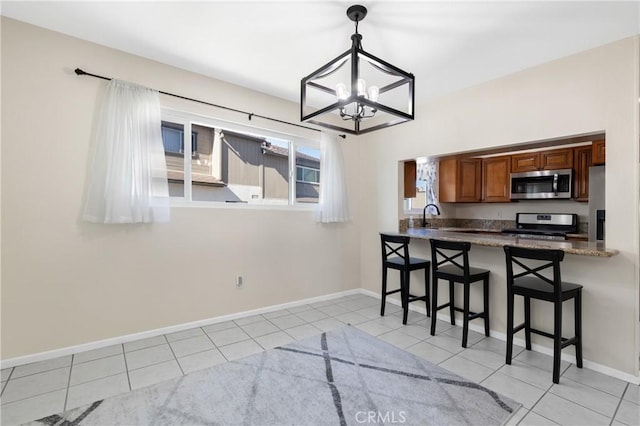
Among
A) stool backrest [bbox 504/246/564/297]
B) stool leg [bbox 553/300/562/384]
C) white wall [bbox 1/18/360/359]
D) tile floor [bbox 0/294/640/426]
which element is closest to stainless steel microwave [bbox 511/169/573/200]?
stool backrest [bbox 504/246/564/297]

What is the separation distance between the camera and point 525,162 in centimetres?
468

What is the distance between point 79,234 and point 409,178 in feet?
12.7

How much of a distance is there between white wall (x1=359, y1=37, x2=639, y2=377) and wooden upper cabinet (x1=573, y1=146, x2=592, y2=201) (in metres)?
2.21

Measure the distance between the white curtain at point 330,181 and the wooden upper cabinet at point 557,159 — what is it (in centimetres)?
316

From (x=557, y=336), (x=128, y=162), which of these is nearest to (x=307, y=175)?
(x=128, y=162)

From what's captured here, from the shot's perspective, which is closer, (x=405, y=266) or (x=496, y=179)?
(x=405, y=266)

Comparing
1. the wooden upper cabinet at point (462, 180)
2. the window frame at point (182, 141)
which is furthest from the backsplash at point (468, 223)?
the window frame at point (182, 141)

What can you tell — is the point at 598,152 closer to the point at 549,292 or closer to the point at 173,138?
the point at 549,292

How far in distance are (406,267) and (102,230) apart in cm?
300

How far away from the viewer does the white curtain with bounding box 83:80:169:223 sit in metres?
2.51

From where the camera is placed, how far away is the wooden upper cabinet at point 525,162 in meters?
4.56

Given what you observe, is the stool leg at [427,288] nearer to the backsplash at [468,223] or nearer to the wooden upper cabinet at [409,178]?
the wooden upper cabinet at [409,178]

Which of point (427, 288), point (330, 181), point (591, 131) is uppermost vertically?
point (591, 131)

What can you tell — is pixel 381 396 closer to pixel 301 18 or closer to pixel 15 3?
pixel 301 18
